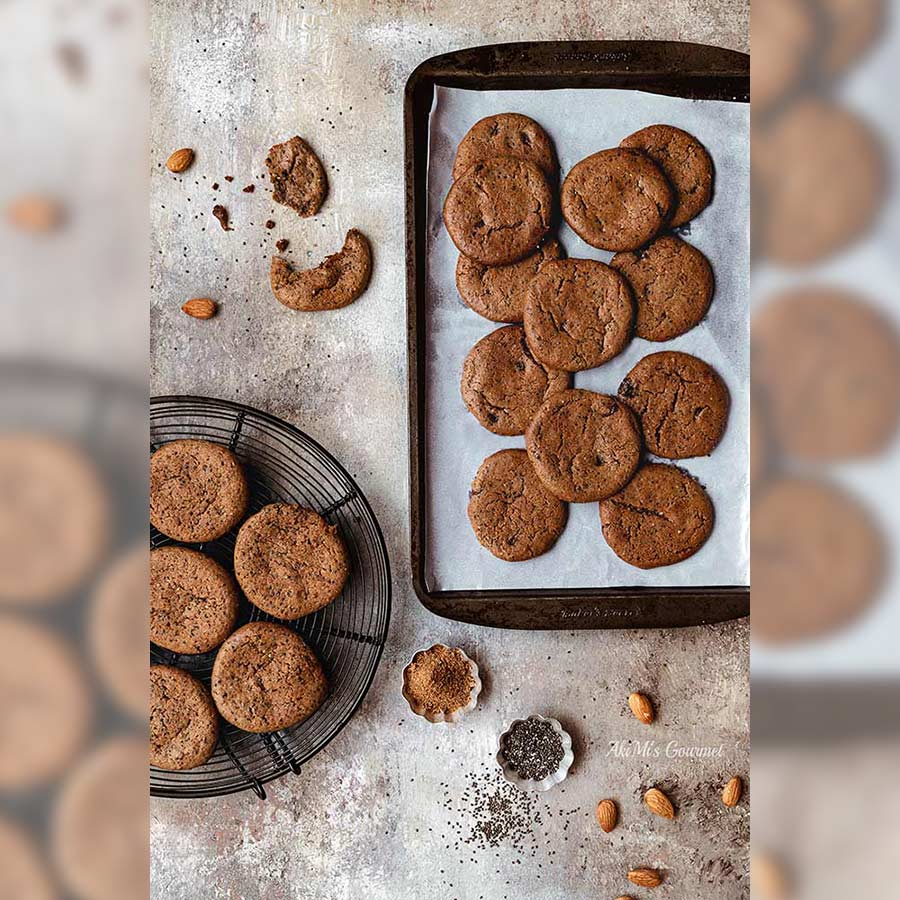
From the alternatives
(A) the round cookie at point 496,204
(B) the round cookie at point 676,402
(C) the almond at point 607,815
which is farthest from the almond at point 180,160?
(C) the almond at point 607,815

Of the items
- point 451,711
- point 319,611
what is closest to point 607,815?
point 451,711

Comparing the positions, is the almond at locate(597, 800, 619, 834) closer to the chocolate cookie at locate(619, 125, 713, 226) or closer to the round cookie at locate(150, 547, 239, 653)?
the round cookie at locate(150, 547, 239, 653)

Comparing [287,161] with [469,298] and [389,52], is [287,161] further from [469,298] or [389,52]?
[469,298]

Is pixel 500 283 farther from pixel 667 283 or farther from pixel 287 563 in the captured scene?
Result: pixel 287 563
